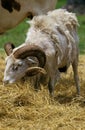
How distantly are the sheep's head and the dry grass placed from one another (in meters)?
0.37

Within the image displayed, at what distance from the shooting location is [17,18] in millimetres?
9617

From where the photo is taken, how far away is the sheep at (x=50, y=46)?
7148 millimetres

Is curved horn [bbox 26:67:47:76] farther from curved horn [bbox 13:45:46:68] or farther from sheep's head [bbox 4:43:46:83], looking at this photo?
curved horn [bbox 13:45:46:68]

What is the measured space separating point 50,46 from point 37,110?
1.00m

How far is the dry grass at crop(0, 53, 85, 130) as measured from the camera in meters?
6.35

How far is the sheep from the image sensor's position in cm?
715

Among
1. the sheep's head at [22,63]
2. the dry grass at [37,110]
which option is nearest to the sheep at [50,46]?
the sheep's head at [22,63]

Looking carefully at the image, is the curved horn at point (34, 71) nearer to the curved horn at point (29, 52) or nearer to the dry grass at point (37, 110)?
the curved horn at point (29, 52)

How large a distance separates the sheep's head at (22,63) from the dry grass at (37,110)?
375 mm

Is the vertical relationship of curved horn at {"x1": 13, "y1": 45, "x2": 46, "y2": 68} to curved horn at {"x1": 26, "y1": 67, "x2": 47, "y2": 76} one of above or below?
above

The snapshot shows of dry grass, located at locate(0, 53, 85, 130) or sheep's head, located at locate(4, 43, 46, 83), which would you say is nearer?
dry grass, located at locate(0, 53, 85, 130)

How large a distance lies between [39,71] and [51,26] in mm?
900

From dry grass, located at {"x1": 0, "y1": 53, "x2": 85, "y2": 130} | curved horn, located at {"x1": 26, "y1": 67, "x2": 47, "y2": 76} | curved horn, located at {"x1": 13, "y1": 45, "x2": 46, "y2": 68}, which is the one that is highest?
curved horn, located at {"x1": 13, "y1": 45, "x2": 46, "y2": 68}

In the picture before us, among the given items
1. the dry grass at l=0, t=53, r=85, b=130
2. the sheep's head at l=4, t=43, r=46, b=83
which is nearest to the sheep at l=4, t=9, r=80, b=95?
the sheep's head at l=4, t=43, r=46, b=83
